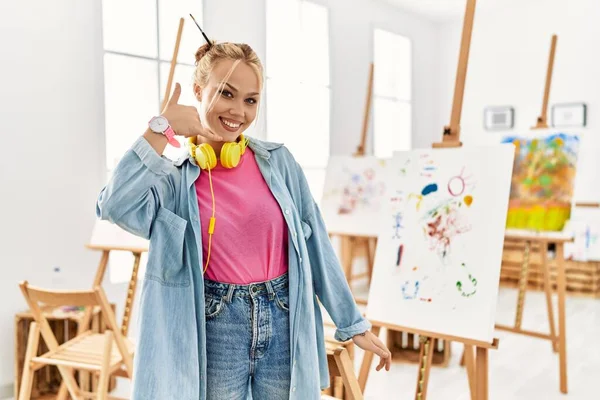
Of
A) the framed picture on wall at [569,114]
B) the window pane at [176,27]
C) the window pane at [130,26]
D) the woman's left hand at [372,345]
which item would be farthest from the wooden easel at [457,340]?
the framed picture on wall at [569,114]

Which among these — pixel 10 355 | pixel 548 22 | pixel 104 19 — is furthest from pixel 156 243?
pixel 548 22

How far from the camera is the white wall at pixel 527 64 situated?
538 cm

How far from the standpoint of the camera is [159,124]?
3.74ft

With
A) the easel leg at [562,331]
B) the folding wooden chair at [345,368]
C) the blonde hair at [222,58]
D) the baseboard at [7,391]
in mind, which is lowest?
the baseboard at [7,391]

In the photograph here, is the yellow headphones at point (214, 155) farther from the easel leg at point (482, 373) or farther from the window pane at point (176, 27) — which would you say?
the window pane at point (176, 27)

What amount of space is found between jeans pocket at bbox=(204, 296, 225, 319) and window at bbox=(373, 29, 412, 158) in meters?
4.45

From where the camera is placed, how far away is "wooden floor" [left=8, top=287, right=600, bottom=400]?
2998 millimetres

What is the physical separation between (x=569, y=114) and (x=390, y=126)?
166cm

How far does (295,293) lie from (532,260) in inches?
189

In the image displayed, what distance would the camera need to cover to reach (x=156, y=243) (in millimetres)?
1188

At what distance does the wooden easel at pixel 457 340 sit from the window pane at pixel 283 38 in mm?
2333

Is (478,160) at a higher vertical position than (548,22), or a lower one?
lower

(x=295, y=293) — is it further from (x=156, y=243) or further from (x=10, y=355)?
(x=10, y=355)

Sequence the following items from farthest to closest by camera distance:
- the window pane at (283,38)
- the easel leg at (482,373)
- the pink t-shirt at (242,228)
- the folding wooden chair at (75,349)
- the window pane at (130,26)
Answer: the window pane at (283,38) < the window pane at (130,26) < the folding wooden chair at (75,349) < the easel leg at (482,373) < the pink t-shirt at (242,228)
